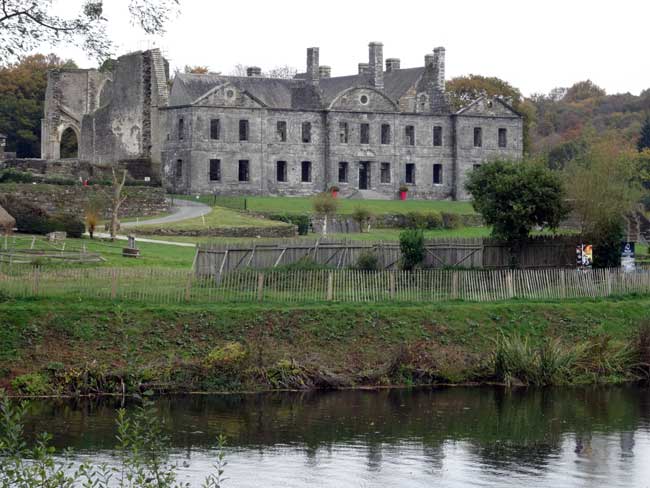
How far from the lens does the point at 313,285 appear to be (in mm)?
36688

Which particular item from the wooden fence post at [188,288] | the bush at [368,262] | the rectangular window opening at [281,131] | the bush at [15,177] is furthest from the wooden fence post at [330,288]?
the rectangular window opening at [281,131]

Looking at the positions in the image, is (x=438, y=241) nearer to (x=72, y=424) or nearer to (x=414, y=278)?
(x=414, y=278)

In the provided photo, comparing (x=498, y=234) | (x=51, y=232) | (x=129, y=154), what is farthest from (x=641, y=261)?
(x=129, y=154)

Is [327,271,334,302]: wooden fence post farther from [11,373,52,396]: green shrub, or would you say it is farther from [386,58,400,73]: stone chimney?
[386,58,400,73]: stone chimney

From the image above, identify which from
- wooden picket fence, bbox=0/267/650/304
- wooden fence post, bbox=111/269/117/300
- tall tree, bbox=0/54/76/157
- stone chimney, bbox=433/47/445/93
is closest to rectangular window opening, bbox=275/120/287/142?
stone chimney, bbox=433/47/445/93

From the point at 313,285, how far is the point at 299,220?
788 inches

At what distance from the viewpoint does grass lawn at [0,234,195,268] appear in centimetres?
4112

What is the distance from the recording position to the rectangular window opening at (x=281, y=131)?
73938 millimetres

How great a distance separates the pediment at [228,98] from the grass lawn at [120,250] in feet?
82.0

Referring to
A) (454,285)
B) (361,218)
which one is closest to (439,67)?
(361,218)

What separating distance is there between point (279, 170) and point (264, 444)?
4854cm

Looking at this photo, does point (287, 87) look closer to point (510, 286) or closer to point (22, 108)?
point (22, 108)

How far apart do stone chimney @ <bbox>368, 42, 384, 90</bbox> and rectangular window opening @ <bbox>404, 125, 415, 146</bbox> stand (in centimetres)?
294

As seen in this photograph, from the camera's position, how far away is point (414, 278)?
123ft
